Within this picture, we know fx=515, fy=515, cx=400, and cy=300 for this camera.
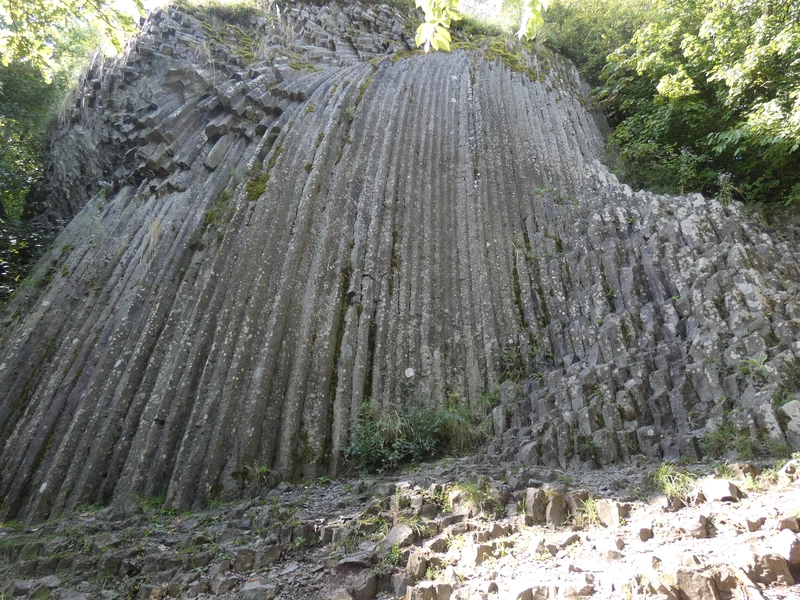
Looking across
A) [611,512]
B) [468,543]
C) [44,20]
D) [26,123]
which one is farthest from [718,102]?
[26,123]

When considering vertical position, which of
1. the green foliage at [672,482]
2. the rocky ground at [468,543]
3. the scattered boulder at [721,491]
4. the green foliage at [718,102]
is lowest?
the rocky ground at [468,543]

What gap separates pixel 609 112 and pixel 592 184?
7.57 metres

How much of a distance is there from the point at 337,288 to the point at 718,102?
11190 millimetres

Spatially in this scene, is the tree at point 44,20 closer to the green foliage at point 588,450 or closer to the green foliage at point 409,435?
the green foliage at point 409,435

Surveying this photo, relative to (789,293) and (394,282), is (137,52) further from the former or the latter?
(789,293)

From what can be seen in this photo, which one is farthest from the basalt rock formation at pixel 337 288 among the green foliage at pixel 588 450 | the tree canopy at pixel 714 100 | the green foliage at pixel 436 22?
the green foliage at pixel 436 22

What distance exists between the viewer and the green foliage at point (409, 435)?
6.96 metres

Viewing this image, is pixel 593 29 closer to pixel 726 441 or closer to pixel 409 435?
pixel 409 435

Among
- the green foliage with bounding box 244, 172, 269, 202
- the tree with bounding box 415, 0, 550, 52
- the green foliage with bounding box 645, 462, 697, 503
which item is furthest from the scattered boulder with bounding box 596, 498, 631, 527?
the green foliage with bounding box 244, 172, 269, 202

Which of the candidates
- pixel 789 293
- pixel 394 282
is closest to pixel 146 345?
pixel 394 282

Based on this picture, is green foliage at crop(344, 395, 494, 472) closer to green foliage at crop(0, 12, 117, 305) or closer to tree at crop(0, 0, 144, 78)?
tree at crop(0, 0, 144, 78)

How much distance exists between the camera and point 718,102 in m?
13.1

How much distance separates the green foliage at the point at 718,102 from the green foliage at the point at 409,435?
7267 mm

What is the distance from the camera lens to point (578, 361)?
768cm
